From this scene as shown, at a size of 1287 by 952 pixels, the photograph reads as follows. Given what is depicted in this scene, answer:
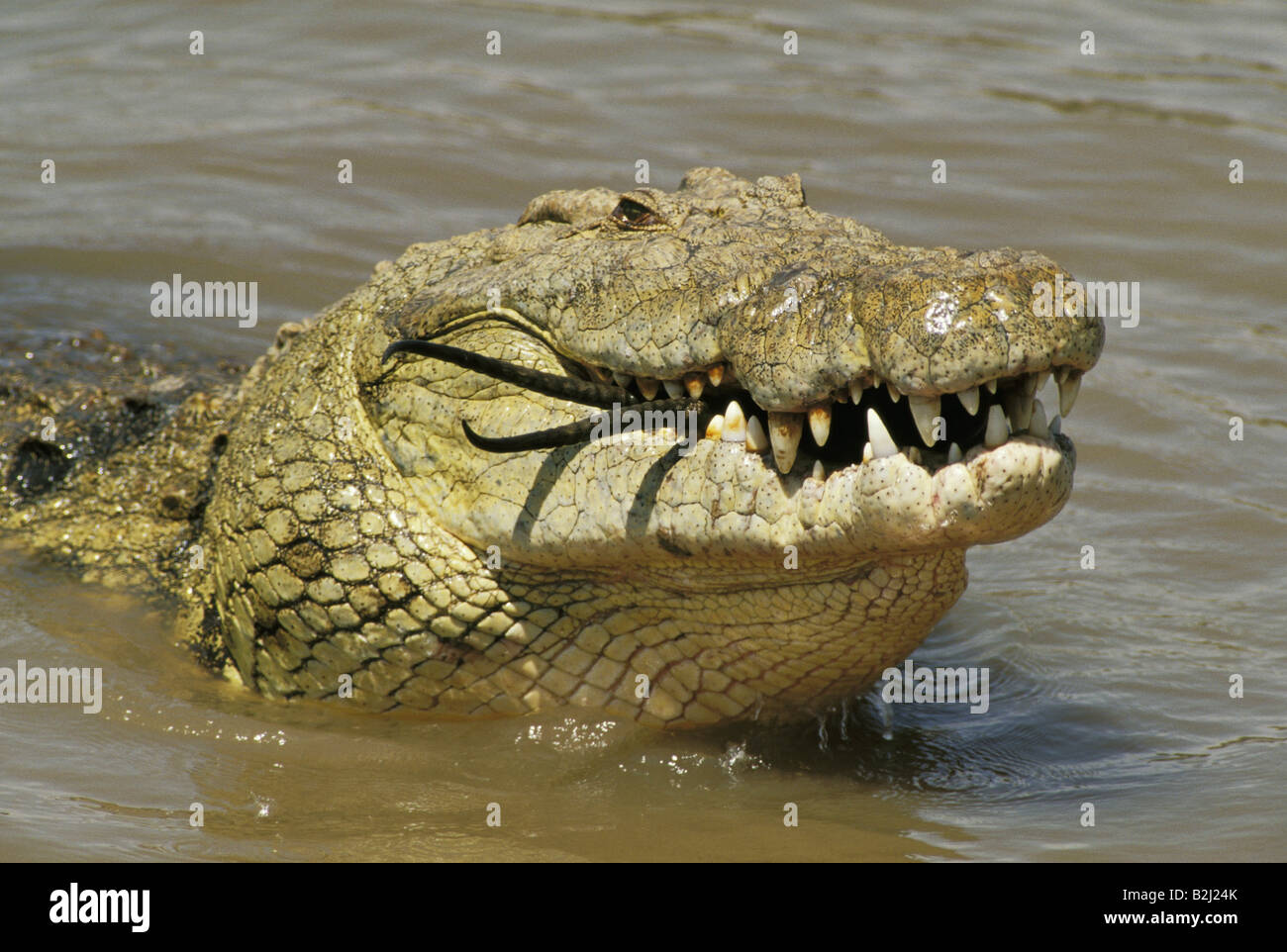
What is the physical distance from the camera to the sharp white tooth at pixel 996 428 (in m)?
2.81

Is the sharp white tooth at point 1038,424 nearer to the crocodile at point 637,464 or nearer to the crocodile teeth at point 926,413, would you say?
the crocodile at point 637,464

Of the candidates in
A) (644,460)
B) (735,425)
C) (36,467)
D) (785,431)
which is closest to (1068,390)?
(785,431)

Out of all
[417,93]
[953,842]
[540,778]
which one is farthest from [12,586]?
[417,93]

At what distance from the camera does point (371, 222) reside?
8031mm

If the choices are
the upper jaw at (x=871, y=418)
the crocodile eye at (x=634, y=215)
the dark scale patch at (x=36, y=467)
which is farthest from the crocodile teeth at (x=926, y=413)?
the dark scale patch at (x=36, y=467)

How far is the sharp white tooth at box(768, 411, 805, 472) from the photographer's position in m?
2.98

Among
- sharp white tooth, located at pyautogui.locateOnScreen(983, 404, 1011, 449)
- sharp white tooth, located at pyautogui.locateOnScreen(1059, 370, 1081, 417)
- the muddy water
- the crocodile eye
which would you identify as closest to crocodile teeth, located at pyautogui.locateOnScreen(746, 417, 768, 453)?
sharp white tooth, located at pyautogui.locateOnScreen(983, 404, 1011, 449)

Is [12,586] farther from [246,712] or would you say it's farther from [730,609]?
[730,609]

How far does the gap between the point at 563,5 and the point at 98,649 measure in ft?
25.2

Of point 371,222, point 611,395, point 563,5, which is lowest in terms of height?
point 611,395

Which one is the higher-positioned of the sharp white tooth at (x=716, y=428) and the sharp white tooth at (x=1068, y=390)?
the sharp white tooth at (x=1068, y=390)

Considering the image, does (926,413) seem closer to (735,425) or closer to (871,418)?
(871,418)

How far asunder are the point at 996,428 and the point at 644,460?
A: 0.79 metres

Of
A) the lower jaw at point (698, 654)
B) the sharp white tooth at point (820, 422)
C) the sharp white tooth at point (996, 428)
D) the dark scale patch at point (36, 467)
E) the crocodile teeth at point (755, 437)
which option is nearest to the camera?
the sharp white tooth at point (996, 428)
